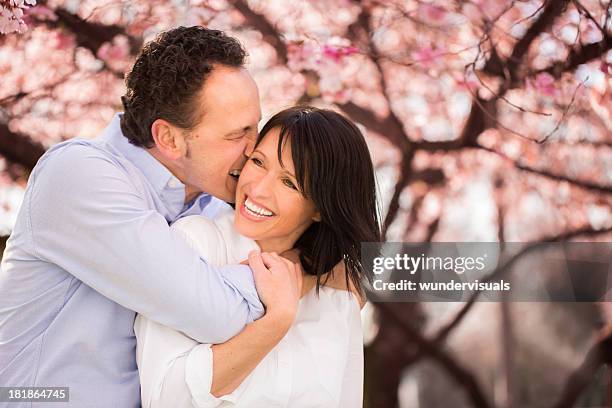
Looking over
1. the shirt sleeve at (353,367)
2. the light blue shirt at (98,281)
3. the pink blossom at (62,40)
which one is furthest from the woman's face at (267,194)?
the pink blossom at (62,40)

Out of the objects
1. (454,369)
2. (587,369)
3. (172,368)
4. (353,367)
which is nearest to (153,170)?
(172,368)

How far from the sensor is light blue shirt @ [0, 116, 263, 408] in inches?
58.1

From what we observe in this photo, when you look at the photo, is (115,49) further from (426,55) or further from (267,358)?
(267,358)

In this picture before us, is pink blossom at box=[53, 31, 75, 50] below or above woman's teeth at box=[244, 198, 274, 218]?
below

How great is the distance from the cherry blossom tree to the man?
1.69 metres

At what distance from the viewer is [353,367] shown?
180 centimetres

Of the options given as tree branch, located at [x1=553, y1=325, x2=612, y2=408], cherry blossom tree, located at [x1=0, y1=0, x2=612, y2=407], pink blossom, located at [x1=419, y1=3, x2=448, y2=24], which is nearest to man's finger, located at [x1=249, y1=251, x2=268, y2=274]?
cherry blossom tree, located at [x1=0, y1=0, x2=612, y2=407]

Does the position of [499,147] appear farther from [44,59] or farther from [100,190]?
[100,190]

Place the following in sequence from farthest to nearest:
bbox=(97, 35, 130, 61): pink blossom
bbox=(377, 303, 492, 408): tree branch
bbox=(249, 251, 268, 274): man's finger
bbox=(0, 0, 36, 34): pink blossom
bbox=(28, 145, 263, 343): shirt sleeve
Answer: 1. bbox=(377, 303, 492, 408): tree branch
2. bbox=(97, 35, 130, 61): pink blossom
3. bbox=(0, 0, 36, 34): pink blossom
4. bbox=(249, 251, 268, 274): man's finger
5. bbox=(28, 145, 263, 343): shirt sleeve

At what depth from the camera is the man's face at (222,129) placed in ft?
5.69

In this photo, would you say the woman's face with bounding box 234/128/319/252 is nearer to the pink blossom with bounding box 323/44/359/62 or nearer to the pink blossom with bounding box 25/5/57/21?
the pink blossom with bounding box 323/44/359/62

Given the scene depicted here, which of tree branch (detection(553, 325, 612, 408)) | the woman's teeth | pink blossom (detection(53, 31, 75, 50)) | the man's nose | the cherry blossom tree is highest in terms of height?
the man's nose

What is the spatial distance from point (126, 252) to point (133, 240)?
0.08 ft

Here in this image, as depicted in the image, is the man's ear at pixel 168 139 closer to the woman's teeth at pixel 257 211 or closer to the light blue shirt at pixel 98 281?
the light blue shirt at pixel 98 281
